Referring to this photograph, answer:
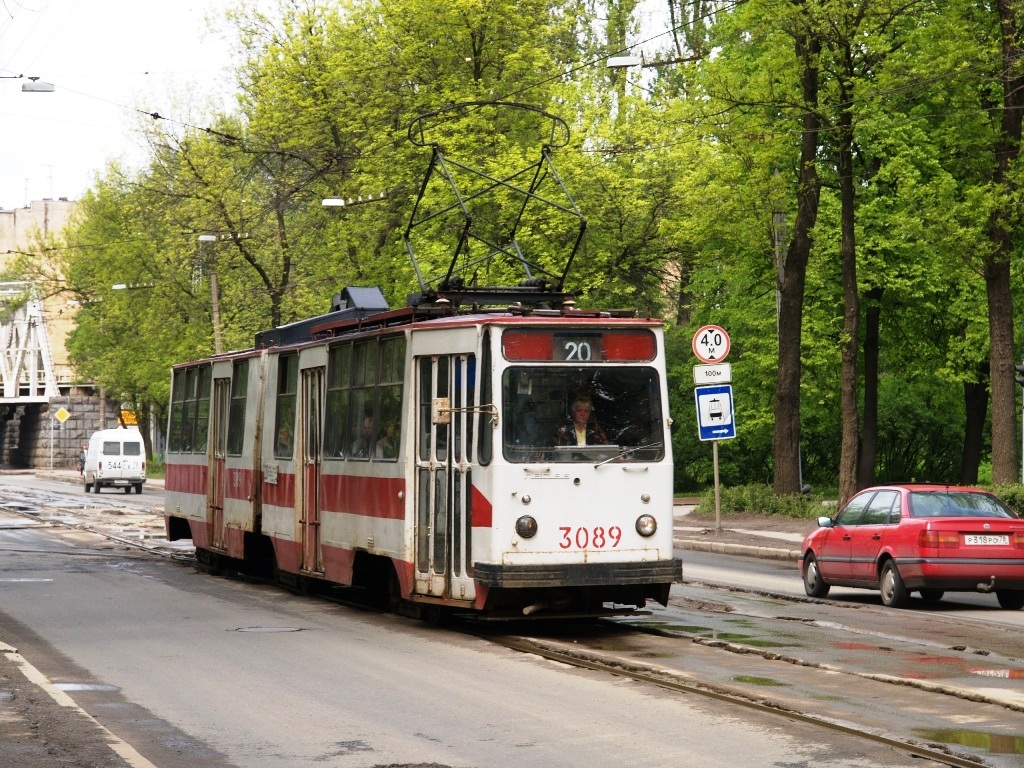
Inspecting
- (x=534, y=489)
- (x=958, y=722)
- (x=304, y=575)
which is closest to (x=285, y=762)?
(x=958, y=722)

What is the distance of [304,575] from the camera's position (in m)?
18.6

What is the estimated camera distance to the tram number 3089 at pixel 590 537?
14.3 meters

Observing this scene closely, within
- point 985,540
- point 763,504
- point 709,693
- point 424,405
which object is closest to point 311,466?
point 424,405

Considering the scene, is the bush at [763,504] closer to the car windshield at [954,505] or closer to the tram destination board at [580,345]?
the car windshield at [954,505]

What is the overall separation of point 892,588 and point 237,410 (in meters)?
8.84

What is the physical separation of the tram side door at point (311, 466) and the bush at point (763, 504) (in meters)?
18.0

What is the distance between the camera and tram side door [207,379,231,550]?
74.2 feet

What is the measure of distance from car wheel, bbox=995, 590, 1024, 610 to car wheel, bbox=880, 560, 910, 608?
113 cm

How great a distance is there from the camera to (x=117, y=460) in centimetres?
6066

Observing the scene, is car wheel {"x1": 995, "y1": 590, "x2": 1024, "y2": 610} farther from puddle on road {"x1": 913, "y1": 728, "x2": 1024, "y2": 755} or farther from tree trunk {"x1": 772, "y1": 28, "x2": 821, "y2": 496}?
tree trunk {"x1": 772, "y1": 28, "x2": 821, "y2": 496}

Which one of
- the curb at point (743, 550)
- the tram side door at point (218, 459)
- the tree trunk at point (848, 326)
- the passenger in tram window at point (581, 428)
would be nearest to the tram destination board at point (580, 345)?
the passenger in tram window at point (581, 428)

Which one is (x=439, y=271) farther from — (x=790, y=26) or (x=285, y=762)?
(x=285, y=762)

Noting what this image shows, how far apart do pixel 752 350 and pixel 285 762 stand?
1494 inches

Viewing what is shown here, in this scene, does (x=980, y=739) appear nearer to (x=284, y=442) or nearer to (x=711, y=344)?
(x=284, y=442)
